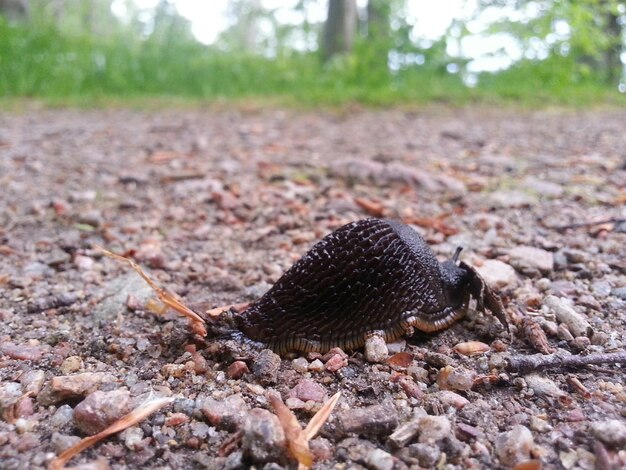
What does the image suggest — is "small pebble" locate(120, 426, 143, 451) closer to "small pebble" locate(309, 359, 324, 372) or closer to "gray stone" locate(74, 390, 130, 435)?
"gray stone" locate(74, 390, 130, 435)

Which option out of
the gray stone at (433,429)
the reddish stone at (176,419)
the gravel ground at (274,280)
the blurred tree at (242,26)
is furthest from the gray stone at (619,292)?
the blurred tree at (242,26)

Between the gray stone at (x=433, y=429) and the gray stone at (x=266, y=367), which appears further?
the gray stone at (x=266, y=367)

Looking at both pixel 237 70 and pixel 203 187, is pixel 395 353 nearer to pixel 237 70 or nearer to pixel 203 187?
pixel 203 187

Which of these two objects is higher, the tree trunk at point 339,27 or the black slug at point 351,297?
the tree trunk at point 339,27

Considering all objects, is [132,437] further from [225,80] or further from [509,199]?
[225,80]

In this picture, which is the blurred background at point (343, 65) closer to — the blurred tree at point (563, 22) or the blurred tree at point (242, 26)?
the blurred tree at point (563, 22)

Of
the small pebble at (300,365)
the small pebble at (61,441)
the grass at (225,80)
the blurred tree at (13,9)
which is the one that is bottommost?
the small pebble at (61,441)
